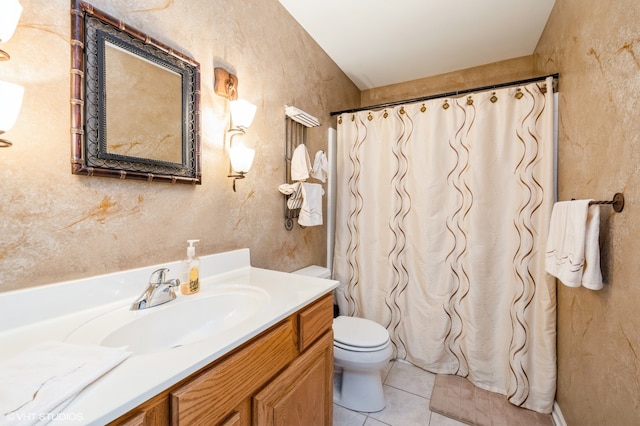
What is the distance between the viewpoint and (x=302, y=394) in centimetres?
99

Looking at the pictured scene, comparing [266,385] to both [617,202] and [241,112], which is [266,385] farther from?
[617,202]

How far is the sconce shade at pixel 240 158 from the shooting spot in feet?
4.18

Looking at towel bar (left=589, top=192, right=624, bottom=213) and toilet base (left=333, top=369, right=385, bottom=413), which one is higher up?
towel bar (left=589, top=192, right=624, bottom=213)

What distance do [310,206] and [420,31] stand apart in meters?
1.44

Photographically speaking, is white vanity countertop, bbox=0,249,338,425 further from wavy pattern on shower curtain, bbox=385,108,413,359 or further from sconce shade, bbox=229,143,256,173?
wavy pattern on shower curtain, bbox=385,108,413,359

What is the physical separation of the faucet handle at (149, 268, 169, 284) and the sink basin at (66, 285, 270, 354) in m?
0.09

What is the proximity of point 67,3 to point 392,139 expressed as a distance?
5.92 feet

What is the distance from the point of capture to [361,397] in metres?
1.58

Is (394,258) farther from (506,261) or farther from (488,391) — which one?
(488,391)

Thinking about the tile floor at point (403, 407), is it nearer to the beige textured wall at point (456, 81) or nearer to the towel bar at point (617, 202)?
the towel bar at point (617, 202)

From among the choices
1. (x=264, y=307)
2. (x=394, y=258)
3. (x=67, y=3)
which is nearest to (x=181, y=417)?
(x=264, y=307)

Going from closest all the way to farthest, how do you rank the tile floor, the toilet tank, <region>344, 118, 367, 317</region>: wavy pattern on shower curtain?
the tile floor, the toilet tank, <region>344, 118, 367, 317</region>: wavy pattern on shower curtain

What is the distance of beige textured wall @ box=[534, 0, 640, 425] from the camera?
0.88 m

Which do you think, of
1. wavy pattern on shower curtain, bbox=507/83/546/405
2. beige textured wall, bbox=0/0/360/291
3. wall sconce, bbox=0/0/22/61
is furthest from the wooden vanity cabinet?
wavy pattern on shower curtain, bbox=507/83/546/405
